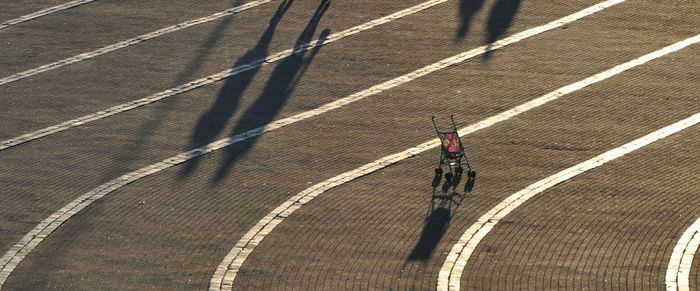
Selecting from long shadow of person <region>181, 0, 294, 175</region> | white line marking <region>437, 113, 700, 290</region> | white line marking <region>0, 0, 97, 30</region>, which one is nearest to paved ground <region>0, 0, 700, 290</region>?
long shadow of person <region>181, 0, 294, 175</region>

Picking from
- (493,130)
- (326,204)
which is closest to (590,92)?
(493,130)

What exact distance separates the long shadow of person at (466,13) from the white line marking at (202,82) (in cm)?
55

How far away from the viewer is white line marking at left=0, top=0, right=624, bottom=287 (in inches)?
739

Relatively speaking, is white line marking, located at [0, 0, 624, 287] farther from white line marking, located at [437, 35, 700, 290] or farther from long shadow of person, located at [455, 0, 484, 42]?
white line marking, located at [437, 35, 700, 290]

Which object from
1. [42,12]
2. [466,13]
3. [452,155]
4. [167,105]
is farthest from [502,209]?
[42,12]

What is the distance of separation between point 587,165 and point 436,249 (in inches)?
141

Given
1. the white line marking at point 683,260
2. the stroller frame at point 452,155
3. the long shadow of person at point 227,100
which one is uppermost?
the long shadow of person at point 227,100

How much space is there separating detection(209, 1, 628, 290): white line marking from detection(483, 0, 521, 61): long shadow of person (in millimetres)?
245

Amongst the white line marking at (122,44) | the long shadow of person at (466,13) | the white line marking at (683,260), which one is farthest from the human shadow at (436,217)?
the white line marking at (122,44)

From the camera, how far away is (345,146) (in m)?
21.8

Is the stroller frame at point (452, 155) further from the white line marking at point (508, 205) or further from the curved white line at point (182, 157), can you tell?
the curved white line at point (182, 157)

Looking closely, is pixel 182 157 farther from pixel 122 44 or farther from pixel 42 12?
pixel 42 12

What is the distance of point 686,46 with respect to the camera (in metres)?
25.1

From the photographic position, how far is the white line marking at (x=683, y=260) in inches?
655
